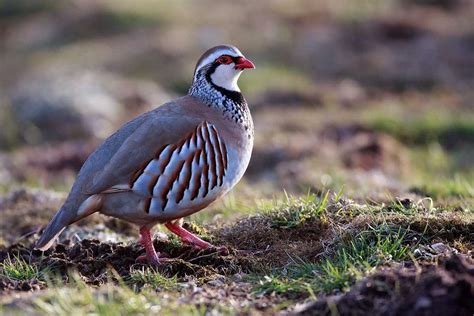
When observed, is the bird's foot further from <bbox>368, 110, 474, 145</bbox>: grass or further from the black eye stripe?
<bbox>368, 110, 474, 145</bbox>: grass

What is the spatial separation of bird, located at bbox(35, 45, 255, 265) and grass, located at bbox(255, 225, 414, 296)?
2.65 feet

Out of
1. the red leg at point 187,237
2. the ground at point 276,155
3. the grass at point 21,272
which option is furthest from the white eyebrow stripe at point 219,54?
the grass at point 21,272

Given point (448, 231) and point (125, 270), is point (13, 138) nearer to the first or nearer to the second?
point (125, 270)

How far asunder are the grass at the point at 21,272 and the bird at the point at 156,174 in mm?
192

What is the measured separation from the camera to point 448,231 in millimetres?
5559

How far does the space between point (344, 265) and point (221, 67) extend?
2.03m

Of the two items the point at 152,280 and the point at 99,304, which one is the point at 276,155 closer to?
the point at 152,280

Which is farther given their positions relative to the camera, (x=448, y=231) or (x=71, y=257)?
(x=71, y=257)

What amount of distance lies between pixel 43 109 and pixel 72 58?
4.84m

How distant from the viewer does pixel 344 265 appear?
5086mm

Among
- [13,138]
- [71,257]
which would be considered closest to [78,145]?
[13,138]

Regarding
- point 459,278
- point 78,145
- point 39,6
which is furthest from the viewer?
point 39,6

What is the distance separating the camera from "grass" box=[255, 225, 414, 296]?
4.90 metres

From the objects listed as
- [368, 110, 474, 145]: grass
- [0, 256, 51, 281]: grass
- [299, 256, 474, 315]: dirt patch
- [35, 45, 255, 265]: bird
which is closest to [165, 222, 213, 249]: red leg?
[35, 45, 255, 265]: bird
